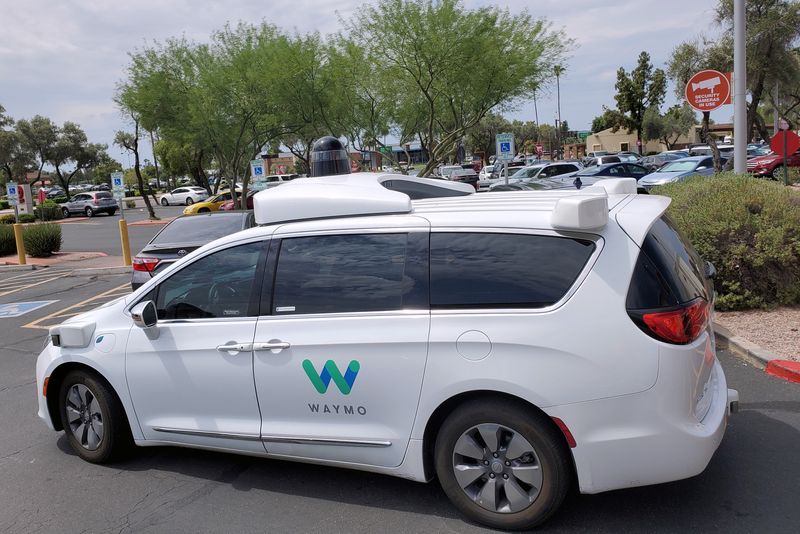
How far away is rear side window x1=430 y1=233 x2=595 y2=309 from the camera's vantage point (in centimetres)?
332

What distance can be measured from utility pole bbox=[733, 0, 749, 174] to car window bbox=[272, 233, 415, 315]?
9.00m

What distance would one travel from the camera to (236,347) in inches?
154

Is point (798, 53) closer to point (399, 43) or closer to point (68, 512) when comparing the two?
point (399, 43)

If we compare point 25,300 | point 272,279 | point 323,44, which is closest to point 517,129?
point 323,44

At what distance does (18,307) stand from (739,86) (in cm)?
1327

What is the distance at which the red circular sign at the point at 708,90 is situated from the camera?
11.0 m

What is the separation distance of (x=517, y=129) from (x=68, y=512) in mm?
101065

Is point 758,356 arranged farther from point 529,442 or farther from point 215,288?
point 215,288

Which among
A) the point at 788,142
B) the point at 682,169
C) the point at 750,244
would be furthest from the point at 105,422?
the point at 682,169

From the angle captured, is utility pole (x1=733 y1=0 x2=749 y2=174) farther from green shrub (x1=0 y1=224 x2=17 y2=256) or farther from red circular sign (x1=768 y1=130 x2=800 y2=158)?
green shrub (x1=0 y1=224 x2=17 y2=256)

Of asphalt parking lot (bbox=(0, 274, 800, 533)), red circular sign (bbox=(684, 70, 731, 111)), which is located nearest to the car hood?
red circular sign (bbox=(684, 70, 731, 111))

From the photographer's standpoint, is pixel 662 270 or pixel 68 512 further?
pixel 68 512

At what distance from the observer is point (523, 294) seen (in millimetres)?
3350

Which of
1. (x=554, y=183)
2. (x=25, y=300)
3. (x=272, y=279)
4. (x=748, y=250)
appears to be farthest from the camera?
(x=554, y=183)
